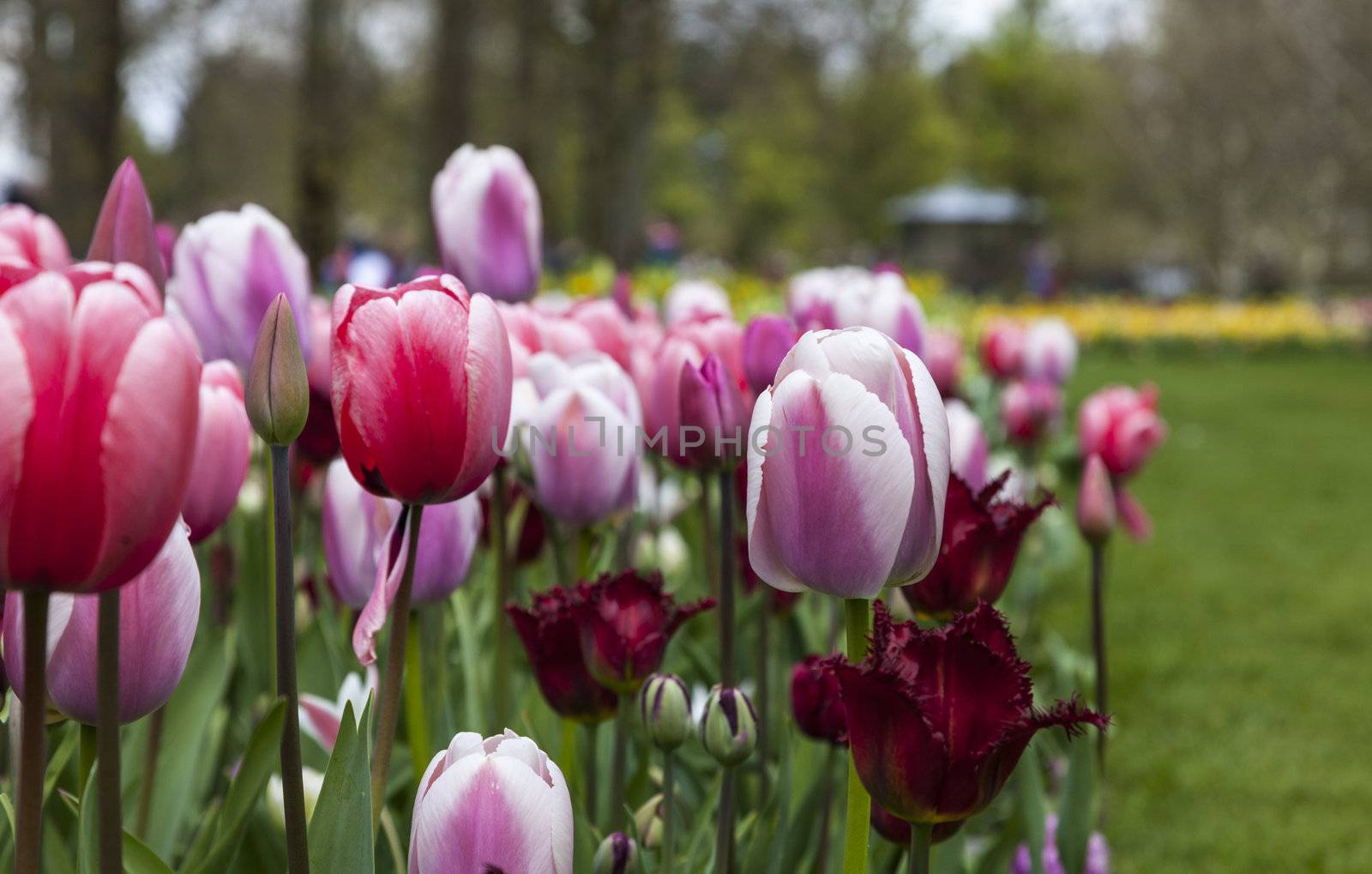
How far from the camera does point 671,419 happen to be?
147 centimetres

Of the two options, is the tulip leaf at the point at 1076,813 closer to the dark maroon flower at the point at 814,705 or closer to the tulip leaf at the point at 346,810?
the dark maroon flower at the point at 814,705

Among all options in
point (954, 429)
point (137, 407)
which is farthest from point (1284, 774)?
point (137, 407)

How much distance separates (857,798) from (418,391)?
0.40 m

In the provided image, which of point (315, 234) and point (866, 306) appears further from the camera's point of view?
point (315, 234)

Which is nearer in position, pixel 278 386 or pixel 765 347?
pixel 278 386

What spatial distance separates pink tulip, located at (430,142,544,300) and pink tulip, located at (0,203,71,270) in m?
0.45

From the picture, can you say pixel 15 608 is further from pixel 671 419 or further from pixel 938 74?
pixel 938 74

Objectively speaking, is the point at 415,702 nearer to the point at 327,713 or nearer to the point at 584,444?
the point at 327,713

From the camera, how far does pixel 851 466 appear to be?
836 millimetres

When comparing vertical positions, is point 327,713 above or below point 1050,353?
below

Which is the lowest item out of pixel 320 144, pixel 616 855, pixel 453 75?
pixel 616 855

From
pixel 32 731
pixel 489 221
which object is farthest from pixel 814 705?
pixel 32 731

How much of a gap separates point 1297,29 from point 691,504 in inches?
562

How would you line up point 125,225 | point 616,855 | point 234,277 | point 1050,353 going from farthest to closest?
1. point 1050,353
2. point 234,277
3. point 125,225
4. point 616,855
